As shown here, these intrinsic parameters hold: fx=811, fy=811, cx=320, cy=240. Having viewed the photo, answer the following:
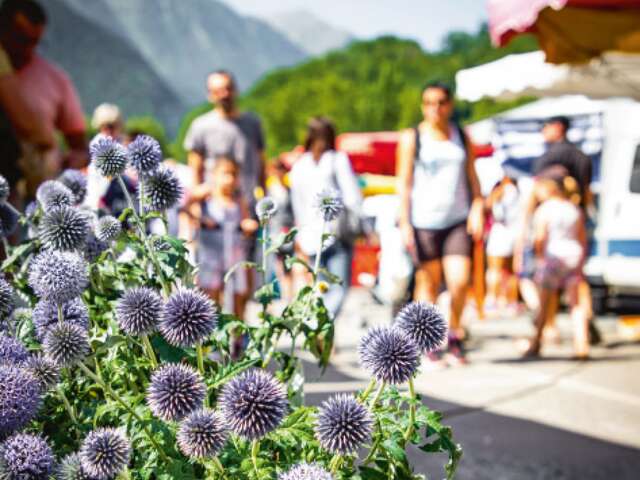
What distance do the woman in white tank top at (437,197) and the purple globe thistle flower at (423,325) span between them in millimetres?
4336

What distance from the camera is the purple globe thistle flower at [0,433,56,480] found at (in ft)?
4.31

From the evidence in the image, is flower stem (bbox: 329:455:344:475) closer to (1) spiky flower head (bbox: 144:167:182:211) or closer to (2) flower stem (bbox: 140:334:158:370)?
(2) flower stem (bbox: 140:334:158:370)

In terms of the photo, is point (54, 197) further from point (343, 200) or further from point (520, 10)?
point (343, 200)

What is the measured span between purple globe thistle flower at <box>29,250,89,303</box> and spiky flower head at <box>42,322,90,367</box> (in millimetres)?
68

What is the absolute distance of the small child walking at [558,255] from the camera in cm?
732

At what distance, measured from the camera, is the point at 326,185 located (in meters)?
6.46

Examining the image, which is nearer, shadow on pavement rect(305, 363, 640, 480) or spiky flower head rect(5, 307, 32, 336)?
spiky flower head rect(5, 307, 32, 336)

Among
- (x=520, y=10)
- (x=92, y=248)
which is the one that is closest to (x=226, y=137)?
(x=520, y=10)

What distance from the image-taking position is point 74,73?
102 m

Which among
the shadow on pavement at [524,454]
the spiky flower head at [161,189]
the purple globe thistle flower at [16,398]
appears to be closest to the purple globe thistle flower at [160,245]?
the spiky flower head at [161,189]

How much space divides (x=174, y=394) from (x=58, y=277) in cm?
34

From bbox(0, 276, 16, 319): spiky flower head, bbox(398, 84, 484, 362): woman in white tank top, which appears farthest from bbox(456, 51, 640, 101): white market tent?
bbox(0, 276, 16, 319): spiky flower head

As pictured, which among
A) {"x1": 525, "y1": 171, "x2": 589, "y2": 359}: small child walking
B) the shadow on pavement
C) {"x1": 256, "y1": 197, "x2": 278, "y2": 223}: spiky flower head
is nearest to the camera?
{"x1": 256, "y1": 197, "x2": 278, "y2": 223}: spiky flower head

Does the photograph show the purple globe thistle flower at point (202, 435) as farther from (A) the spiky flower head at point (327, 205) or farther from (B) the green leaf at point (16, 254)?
(A) the spiky flower head at point (327, 205)
